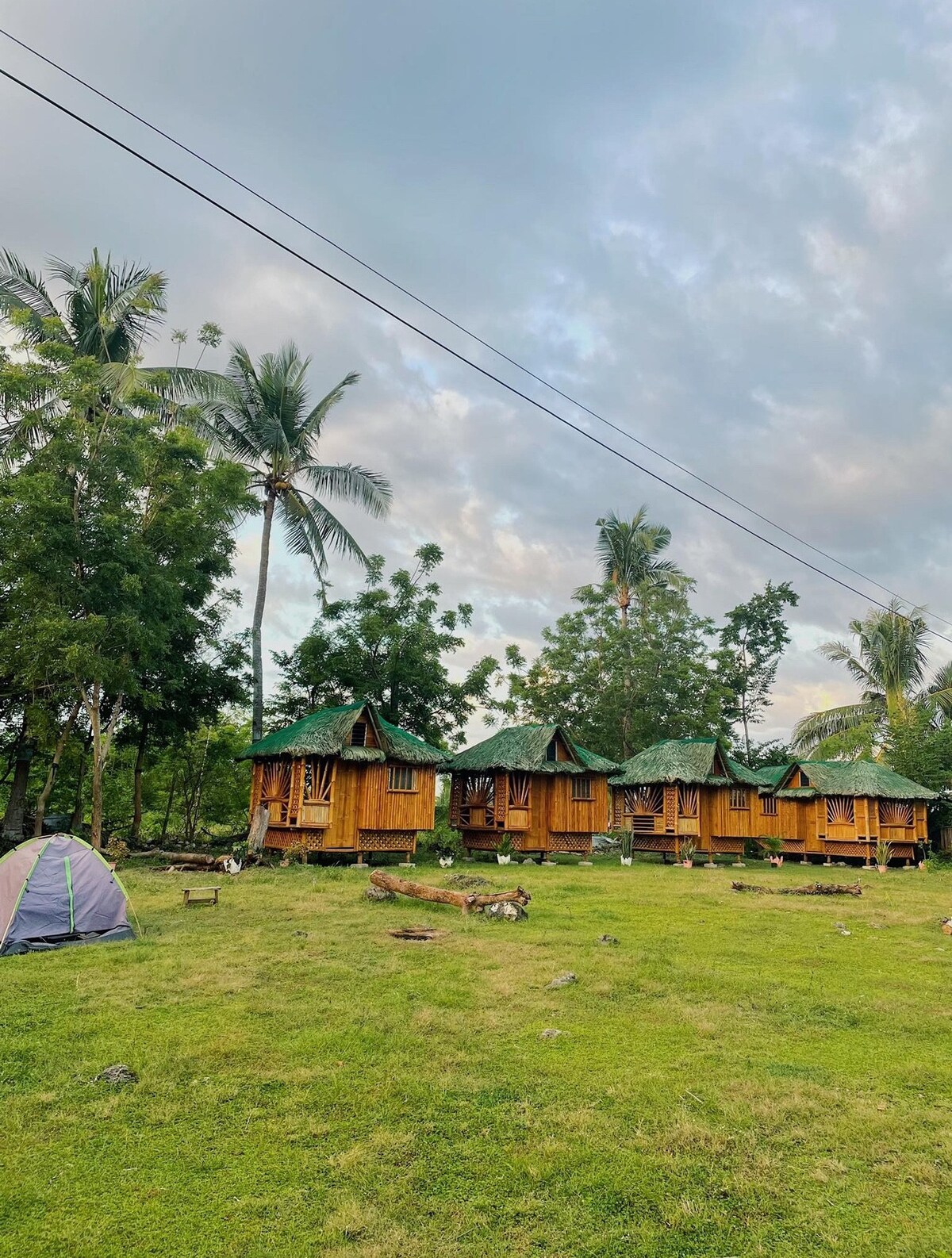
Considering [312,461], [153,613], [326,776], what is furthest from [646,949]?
[312,461]

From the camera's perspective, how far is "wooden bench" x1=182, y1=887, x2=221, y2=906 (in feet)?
44.5

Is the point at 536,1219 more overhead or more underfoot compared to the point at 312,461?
more underfoot

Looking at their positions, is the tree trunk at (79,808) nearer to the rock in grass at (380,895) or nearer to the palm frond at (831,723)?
the rock in grass at (380,895)

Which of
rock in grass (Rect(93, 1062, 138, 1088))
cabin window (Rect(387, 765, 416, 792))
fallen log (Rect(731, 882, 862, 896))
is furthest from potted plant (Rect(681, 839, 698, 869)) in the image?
rock in grass (Rect(93, 1062, 138, 1088))

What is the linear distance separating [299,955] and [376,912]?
11.5 feet

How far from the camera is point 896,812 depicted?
1222 inches

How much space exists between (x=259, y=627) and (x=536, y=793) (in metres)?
10.9

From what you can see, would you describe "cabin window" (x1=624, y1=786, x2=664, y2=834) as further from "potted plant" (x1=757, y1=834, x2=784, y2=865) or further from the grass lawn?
the grass lawn

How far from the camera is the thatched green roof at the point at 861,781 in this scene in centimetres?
3027

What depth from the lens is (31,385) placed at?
19.2 meters

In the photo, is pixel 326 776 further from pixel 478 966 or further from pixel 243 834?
pixel 478 966

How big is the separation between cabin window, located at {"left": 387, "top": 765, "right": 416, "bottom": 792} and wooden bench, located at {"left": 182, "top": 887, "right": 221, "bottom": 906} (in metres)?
8.07

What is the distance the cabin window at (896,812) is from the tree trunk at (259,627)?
78.8ft

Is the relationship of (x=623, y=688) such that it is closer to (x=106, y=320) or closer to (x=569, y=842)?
(x=569, y=842)
